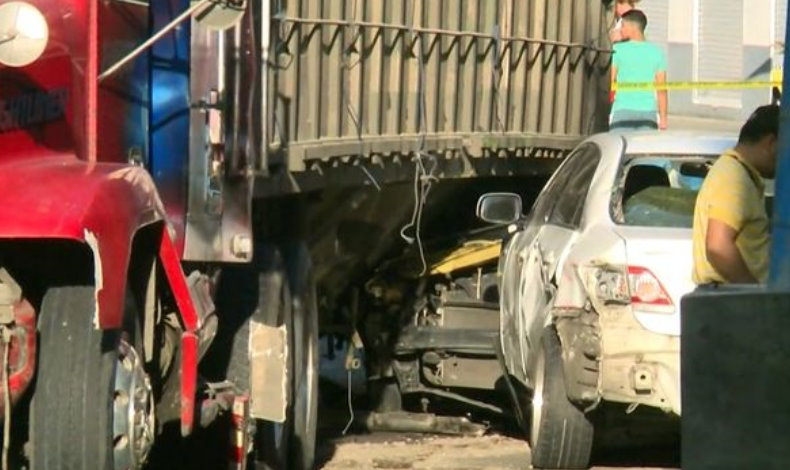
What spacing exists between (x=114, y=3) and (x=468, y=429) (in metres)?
5.27

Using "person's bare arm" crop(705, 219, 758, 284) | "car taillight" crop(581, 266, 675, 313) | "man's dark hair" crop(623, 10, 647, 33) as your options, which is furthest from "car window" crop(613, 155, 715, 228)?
"man's dark hair" crop(623, 10, 647, 33)

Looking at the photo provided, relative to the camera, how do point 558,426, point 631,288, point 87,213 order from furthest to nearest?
point 558,426 → point 631,288 → point 87,213

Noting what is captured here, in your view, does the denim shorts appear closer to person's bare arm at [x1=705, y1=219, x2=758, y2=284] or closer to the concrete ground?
the concrete ground

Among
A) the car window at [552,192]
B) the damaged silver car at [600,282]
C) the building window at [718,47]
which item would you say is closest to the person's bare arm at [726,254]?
the damaged silver car at [600,282]

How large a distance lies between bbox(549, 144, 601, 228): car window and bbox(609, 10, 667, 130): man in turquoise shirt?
3.48 meters

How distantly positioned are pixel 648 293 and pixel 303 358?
193 centimetres

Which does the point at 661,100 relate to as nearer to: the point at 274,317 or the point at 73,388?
the point at 274,317

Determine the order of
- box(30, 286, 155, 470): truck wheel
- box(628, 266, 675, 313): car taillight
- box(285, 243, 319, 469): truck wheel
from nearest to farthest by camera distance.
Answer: box(30, 286, 155, 470): truck wheel → box(628, 266, 675, 313): car taillight → box(285, 243, 319, 469): truck wheel

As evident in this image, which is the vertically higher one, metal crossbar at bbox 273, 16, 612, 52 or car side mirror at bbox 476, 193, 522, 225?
metal crossbar at bbox 273, 16, 612, 52

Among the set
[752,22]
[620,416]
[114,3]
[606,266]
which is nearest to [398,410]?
[620,416]

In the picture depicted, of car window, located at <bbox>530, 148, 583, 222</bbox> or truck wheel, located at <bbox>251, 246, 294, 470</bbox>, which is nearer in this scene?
truck wheel, located at <bbox>251, 246, 294, 470</bbox>

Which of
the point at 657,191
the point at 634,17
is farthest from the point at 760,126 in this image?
the point at 634,17

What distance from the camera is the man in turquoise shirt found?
1497cm

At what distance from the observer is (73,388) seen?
279 inches
